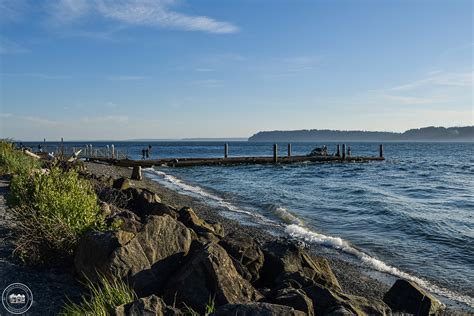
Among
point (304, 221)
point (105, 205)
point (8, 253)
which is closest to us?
point (8, 253)

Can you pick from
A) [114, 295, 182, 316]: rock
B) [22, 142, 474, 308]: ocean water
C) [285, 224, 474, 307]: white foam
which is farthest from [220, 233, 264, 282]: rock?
[22, 142, 474, 308]: ocean water

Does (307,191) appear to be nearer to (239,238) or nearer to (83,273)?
(239,238)

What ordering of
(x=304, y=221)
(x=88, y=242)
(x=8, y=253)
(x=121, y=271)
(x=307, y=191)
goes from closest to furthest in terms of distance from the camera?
(x=121, y=271), (x=88, y=242), (x=8, y=253), (x=304, y=221), (x=307, y=191)

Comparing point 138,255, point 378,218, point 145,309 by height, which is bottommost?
point 378,218

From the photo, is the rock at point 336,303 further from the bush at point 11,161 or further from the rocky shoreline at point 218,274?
the bush at point 11,161

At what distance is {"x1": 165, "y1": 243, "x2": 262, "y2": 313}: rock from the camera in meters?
5.70

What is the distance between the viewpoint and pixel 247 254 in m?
7.42

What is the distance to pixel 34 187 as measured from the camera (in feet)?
34.1

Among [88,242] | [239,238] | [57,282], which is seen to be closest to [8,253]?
[57,282]

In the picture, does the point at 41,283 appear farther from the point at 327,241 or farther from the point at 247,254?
the point at 327,241

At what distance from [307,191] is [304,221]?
9429mm

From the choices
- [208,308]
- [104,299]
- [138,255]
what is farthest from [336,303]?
[104,299]

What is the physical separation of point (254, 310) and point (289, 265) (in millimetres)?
2957

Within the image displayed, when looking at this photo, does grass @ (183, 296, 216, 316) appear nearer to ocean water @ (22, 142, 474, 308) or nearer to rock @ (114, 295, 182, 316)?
rock @ (114, 295, 182, 316)
